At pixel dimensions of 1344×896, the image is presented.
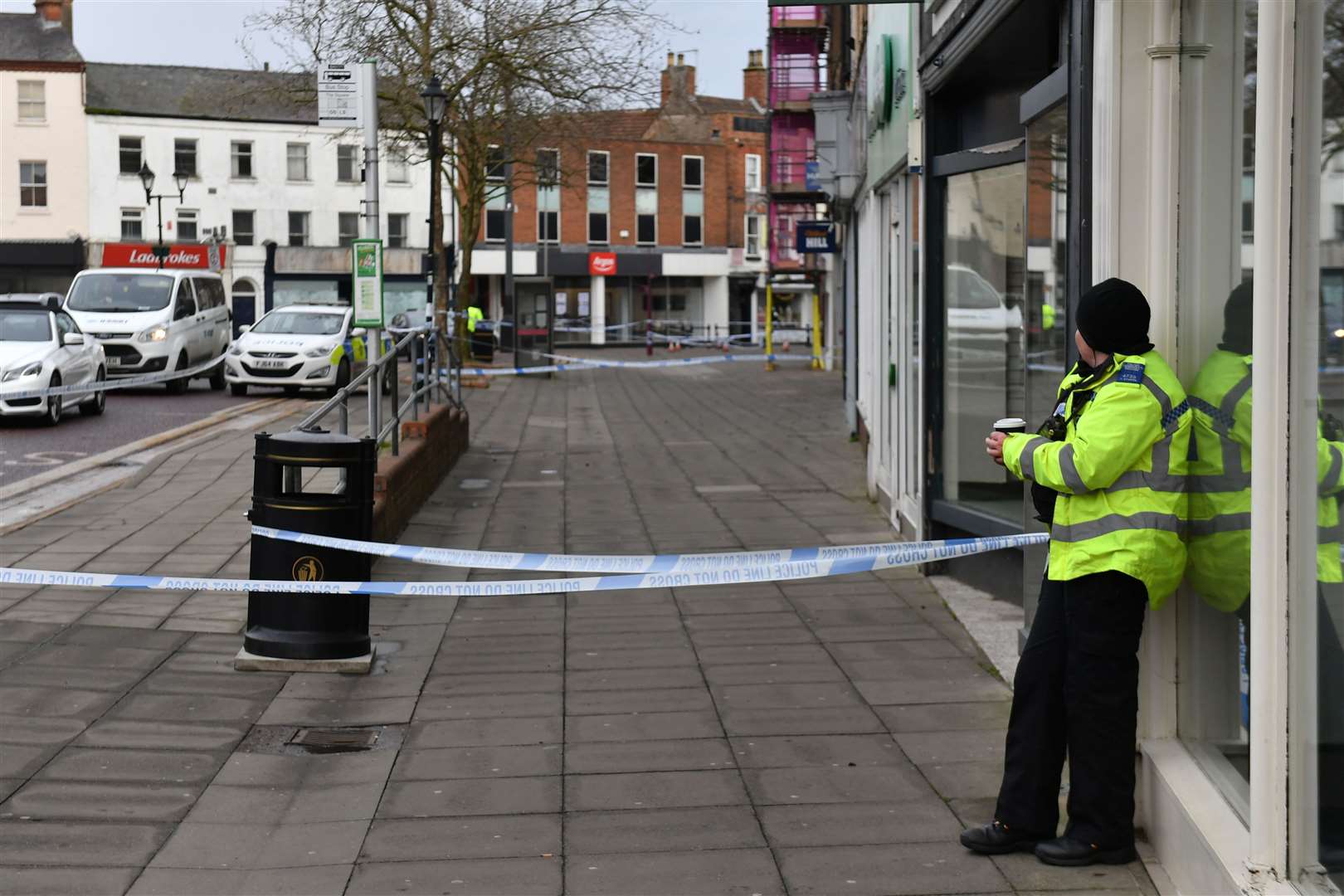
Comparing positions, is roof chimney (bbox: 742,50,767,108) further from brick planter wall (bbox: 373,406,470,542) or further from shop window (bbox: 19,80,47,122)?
brick planter wall (bbox: 373,406,470,542)

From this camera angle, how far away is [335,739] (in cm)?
619

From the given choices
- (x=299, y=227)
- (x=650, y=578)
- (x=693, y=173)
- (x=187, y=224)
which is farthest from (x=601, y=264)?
(x=650, y=578)

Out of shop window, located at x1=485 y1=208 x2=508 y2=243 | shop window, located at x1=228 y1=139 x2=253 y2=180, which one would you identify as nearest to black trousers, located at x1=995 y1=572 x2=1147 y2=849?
shop window, located at x1=228 y1=139 x2=253 y2=180

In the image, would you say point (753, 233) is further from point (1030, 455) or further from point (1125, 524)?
point (1125, 524)

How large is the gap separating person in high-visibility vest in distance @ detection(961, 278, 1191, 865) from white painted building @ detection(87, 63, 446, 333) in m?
52.4

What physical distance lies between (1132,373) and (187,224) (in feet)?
186

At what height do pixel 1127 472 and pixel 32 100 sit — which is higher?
pixel 32 100

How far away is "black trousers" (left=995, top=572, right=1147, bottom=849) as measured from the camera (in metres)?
4.51

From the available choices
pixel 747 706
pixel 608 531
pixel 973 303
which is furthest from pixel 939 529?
pixel 747 706

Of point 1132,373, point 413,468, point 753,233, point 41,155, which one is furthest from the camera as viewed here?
point 753,233

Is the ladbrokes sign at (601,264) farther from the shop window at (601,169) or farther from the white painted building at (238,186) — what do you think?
the white painted building at (238,186)

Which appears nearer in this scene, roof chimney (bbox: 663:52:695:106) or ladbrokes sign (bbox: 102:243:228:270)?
ladbrokes sign (bbox: 102:243:228:270)

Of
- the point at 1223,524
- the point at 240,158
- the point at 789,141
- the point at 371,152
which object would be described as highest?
the point at 240,158

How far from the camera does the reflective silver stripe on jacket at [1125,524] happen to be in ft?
14.5
